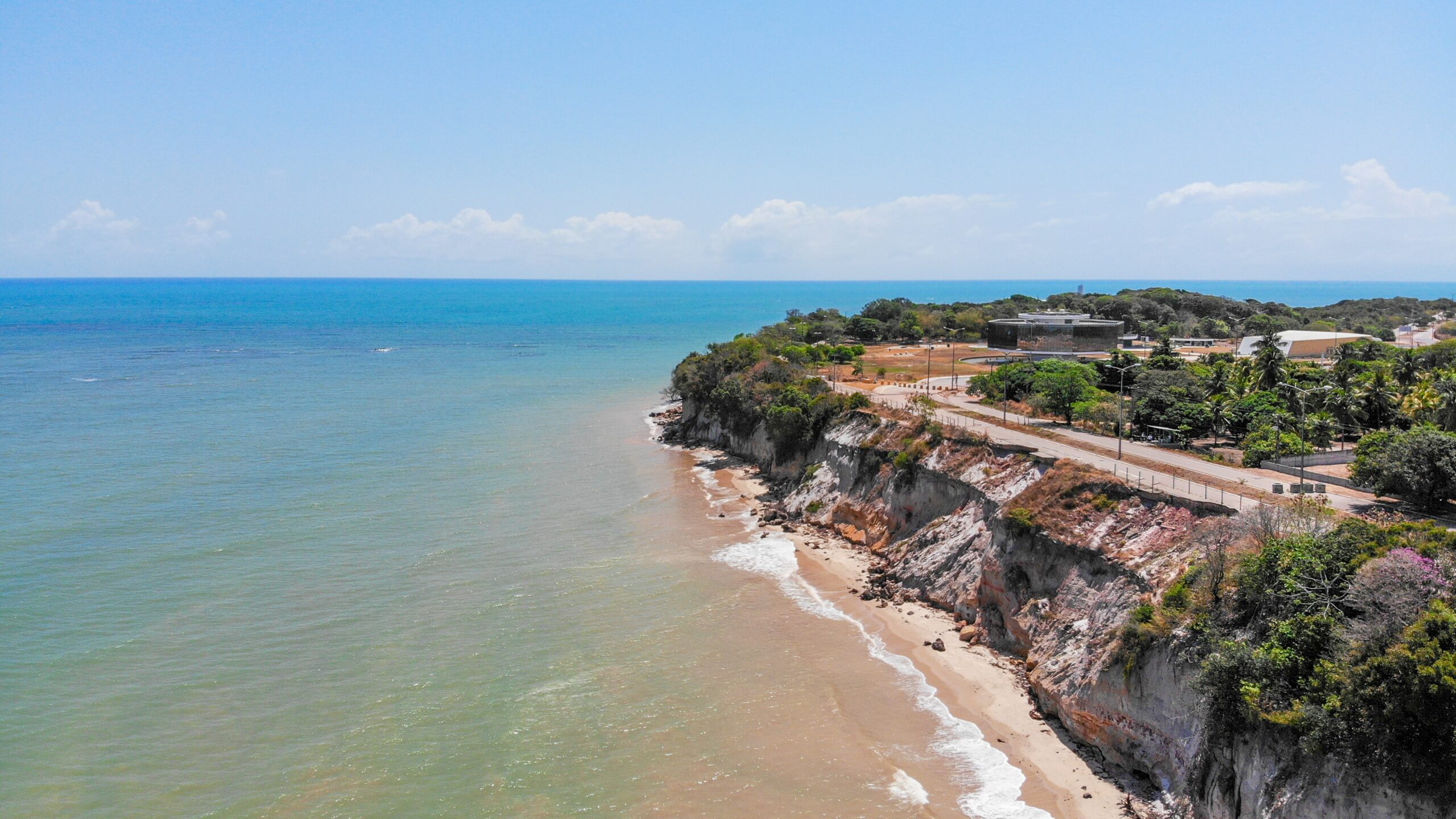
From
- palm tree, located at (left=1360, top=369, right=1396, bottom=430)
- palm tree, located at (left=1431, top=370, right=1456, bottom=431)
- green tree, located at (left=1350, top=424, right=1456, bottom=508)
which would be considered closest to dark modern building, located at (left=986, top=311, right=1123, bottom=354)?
palm tree, located at (left=1360, top=369, right=1396, bottom=430)

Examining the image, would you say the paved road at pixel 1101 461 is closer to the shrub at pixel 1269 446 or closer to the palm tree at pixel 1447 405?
the shrub at pixel 1269 446

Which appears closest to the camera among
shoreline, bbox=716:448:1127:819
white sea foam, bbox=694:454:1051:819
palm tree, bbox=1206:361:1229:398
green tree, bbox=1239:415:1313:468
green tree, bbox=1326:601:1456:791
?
green tree, bbox=1326:601:1456:791

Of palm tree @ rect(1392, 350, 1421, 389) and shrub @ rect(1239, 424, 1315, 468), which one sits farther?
palm tree @ rect(1392, 350, 1421, 389)

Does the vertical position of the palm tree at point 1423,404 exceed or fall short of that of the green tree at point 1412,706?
it exceeds it

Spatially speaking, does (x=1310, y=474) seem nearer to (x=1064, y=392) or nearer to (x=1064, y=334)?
(x=1064, y=392)

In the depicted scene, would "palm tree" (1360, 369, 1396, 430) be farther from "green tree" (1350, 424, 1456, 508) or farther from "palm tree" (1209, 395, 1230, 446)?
"green tree" (1350, 424, 1456, 508)

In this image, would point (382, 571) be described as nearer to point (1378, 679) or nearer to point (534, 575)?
point (534, 575)

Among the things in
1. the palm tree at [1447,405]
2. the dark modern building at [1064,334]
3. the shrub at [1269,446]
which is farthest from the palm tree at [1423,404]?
the dark modern building at [1064,334]
